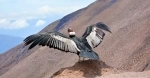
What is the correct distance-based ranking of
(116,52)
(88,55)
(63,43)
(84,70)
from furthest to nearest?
(116,52), (84,70), (63,43), (88,55)

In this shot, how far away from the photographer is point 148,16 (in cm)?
4250

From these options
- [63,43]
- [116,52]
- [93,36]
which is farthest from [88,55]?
[116,52]

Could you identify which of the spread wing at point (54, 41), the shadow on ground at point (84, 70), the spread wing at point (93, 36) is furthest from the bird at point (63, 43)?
the shadow on ground at point (84, 70)

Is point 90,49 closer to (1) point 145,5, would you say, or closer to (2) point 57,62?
(2) point 57,62

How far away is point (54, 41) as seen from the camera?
11742 millimetres

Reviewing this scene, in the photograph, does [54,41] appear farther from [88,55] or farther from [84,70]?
[84,70]

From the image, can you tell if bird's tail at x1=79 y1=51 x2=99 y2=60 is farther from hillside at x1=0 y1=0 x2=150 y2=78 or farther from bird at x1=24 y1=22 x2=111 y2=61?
hillside at x1=0 y1=0 x2=150 y2=78

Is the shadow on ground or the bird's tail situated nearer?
the bird's tail

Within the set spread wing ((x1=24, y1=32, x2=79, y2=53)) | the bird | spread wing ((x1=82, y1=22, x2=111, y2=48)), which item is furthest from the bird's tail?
spread wing ((x1=82, y1=22, x2=111, y2=48))

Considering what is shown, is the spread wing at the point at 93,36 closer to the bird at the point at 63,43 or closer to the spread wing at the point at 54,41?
the bird at the point at 63,43

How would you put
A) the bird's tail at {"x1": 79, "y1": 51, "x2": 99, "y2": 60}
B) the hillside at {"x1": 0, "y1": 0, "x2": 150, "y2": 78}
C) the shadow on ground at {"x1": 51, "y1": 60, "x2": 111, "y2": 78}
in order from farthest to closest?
the hillside at {"x1": 0, "y1": 0, "x2": 150, "y2": 78} < the shadow on ground at {"x1": 51, "y1": 60, "x2": 111, "y2": 78} < the bird's tail at {"x1": 79, "y1": 51, "x2": 99, "y2": 60}

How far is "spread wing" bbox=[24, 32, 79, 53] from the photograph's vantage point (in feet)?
38.2

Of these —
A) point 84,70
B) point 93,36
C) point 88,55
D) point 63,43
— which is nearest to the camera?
point 88,55

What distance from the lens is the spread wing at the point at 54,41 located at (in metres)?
11.6
